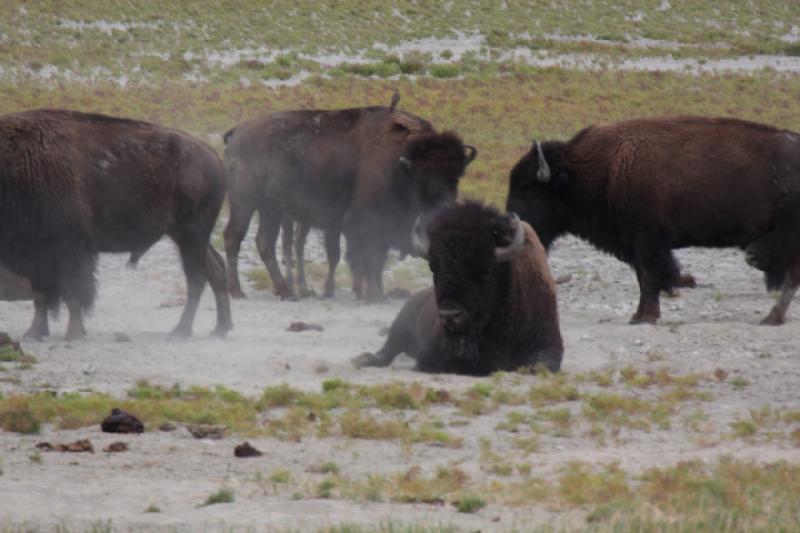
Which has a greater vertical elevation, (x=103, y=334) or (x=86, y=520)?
(x=86, y=520)

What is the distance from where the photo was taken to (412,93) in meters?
45.2

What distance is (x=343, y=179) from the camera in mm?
18734

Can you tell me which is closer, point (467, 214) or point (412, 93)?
point (467, 214)

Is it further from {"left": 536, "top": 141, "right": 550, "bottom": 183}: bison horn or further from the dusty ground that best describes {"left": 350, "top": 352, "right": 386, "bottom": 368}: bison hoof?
{"left": 536, "top": 141, "right": 550, "bottom": 183}: bison horn

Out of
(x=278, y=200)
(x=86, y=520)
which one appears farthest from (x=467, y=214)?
(x=278, y=200)

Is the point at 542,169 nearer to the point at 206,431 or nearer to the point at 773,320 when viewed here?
the point at 773,320

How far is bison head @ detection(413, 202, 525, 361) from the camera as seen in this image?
1175 cm

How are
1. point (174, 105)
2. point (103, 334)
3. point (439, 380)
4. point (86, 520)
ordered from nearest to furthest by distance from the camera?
point (86, 520) → point (439, 380) → point (103, 334) → point (174, 105)

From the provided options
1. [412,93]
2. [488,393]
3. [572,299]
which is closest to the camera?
[488,393]

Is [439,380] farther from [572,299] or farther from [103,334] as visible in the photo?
[572,299]

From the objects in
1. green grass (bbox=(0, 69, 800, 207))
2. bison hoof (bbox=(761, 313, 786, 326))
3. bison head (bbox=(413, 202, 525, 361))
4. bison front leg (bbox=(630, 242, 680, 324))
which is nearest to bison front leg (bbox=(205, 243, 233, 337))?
bison head (bbox=(413, 202, 525, 361))

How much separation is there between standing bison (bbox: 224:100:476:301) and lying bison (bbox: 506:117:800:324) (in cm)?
187

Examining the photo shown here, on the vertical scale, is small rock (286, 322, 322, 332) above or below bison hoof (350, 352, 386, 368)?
below

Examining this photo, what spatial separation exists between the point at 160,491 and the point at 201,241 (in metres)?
6.68
